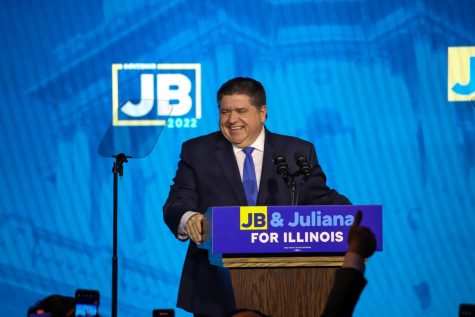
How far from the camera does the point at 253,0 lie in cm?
600

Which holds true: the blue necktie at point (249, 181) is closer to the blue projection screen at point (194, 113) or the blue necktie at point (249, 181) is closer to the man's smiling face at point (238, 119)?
the man's smiling face at point (238, 119)

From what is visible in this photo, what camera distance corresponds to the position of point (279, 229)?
3.11 m

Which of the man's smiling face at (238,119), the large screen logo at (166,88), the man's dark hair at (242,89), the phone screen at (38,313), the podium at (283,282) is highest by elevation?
the large screen logo at (166,88)

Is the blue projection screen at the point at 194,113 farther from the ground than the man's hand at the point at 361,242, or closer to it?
farther from the ground

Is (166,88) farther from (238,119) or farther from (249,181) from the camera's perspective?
(249,181)

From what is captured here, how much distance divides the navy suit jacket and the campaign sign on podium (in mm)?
676

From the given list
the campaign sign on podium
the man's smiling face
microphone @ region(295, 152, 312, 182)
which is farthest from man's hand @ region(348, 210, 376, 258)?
the man's smiling face

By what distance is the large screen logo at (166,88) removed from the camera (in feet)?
19.6

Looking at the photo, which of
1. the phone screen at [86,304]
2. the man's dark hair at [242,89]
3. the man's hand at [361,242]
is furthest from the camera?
the man's dark hair at [242,89]

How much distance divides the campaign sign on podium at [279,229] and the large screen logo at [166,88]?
291 centimetres

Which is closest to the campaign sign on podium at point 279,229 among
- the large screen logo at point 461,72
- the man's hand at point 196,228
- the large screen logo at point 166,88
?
the man's hand at point 196,228

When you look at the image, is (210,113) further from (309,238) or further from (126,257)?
(309,238)

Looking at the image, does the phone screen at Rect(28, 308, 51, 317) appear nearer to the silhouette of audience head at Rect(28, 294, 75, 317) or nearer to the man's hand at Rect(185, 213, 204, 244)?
the silhouette of audience head at Rect(28, 294, 75, 317)

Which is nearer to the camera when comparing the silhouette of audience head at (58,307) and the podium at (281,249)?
the silhouette of audience head at (58,307)
